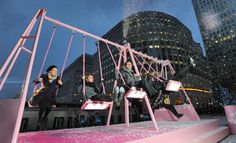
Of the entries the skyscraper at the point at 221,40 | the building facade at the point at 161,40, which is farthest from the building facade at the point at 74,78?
the skyscraper at the point at 221,40

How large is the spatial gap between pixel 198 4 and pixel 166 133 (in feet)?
322

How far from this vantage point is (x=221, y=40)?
75562mm

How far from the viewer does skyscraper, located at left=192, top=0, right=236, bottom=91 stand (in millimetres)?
70169

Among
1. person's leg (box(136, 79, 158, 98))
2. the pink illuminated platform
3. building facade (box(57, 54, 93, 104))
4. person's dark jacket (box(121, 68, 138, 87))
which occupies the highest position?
building facade (box(57, 54, 93, 104))

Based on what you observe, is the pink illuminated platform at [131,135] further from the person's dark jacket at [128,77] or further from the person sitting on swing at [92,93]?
the person's dark jacket at [128,77]

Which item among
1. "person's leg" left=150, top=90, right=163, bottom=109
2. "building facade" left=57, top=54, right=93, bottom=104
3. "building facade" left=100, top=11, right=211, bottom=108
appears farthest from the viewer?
"building facade" left=57, top=54, right=93, bottom=104

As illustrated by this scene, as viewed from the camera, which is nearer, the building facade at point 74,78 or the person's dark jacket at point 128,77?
the person's dark jacket at point 128,77

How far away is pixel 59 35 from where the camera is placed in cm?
16738

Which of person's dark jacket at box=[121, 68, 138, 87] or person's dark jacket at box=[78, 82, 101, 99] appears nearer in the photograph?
person's dark jacket at box=[121, 68, 138, 87]

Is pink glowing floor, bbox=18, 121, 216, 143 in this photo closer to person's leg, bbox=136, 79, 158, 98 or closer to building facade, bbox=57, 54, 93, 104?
person's leg, bbox=136, 79, 158, 98

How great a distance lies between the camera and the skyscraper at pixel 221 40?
230ft

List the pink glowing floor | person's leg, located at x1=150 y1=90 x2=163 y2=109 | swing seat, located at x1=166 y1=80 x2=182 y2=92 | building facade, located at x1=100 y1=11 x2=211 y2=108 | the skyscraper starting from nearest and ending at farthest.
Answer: the pink glowing floor → swing seat, located at x1=166 y1=80 x2=182 y2=92 → person's leg, located at x1=150 y1=90 x2=163 y2=109 → building facade, located at x1=100 y1=11 x2=211 y2=108 → the skyscraper

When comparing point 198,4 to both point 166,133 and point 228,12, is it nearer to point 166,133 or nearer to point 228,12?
point 228,12

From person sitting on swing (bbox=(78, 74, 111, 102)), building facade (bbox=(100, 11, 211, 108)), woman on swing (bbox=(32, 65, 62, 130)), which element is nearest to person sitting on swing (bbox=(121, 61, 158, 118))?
person sitting on swing (bbox=(78, 74, 111, 102))
